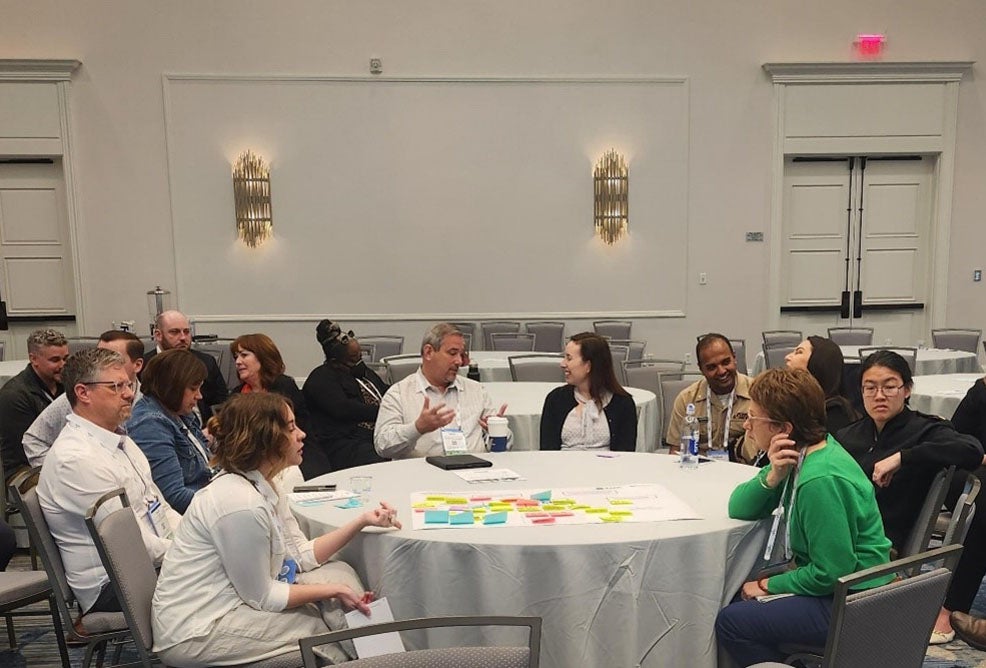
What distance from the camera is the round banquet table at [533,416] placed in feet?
16.6

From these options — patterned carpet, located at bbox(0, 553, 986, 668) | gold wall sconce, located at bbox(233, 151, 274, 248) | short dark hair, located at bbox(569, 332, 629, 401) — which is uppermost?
gold wall sconce, located at bbox(233, 151, 274, 248)

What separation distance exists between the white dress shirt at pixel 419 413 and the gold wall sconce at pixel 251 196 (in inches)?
257

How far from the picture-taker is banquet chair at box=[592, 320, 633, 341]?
33.4ft

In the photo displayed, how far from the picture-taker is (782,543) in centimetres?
283

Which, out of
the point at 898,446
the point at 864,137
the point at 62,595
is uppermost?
the point at 864,137

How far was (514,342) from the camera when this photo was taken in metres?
9.04

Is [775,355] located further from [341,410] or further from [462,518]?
[462,518]

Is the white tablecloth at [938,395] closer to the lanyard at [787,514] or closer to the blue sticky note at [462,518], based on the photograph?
the lanyard at [787,514]

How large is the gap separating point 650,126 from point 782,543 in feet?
27.3

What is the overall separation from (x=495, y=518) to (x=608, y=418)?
1.53 meters

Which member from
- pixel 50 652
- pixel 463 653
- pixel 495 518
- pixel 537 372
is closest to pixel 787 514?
pixel 495 518

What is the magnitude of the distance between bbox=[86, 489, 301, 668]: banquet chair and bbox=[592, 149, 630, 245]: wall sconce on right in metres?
8.45

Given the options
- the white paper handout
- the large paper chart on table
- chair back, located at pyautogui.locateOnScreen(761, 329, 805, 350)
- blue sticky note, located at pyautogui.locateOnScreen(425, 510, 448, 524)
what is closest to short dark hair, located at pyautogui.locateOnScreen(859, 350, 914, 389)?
the large paper chart on table

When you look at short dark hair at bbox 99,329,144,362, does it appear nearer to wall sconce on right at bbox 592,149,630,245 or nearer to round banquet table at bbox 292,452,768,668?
round banquet table at bbox 292,452,768,668
